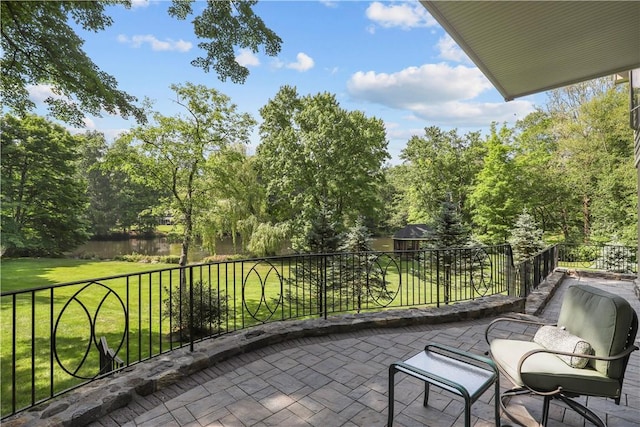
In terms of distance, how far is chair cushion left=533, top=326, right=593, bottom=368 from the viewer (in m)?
2.04

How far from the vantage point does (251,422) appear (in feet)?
6.88

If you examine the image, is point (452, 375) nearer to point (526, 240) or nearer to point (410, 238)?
point (526, 240)

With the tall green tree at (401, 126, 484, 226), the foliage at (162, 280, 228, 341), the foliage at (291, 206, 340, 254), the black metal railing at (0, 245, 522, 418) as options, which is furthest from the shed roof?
the foliage at (162, 280, 228, 341)

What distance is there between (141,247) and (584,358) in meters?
29.7

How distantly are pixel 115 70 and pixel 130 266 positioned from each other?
1544 centimetres

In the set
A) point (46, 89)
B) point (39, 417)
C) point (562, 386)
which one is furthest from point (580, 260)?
point (46, 89)

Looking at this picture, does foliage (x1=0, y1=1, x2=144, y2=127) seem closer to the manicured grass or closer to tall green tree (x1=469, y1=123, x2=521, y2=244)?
the manicured grass

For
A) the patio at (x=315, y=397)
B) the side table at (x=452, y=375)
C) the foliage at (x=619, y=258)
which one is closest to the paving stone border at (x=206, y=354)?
the patio at (x=315, y=397)

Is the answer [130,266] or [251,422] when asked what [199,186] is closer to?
[251,422]

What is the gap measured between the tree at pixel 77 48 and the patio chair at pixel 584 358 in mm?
5746

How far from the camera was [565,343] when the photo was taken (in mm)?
2152

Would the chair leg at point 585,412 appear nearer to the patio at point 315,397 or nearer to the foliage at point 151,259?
the patio at point 315,397

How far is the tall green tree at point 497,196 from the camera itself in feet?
53.4

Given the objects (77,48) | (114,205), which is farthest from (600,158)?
(114,205)
